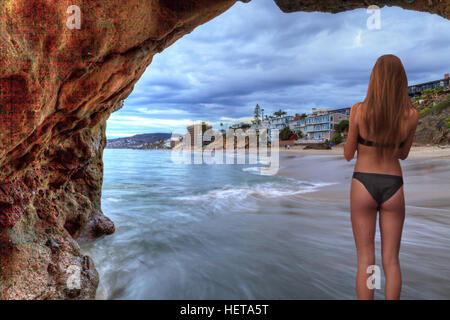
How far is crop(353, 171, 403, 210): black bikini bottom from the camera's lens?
1868mm

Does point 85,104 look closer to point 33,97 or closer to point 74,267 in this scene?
point 33,97

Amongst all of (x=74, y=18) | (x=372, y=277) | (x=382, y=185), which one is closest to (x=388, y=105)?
(x=382, y=185)

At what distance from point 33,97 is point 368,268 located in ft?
9.66

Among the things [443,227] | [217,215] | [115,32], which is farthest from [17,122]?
[443,227]

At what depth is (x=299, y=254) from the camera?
4.52 m

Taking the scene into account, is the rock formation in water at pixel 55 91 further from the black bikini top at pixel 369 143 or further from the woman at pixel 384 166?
the black bikini top at pixel 369 143

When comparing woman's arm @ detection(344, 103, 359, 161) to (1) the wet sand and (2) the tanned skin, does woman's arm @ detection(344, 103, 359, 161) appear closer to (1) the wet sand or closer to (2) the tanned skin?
(2) the tanned skin

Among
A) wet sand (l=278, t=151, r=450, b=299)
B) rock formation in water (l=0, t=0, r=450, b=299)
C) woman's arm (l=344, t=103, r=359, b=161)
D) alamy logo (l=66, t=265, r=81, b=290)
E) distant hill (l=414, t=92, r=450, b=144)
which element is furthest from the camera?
distant hill (l=414, t=92, r=450, b=144)

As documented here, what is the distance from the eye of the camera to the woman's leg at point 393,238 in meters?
1.85

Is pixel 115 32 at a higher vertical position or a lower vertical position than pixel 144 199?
higher

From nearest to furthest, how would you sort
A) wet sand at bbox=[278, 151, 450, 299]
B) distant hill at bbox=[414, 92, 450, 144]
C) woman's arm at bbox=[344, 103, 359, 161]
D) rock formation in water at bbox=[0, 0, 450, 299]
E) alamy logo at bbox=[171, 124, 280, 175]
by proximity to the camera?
rock formation in water at bbox=[0, 0, 450, 299]
woman's arm at bbox=[344, 103, 359, 161]
wet sand at bbox=[278, 151, 450, 299]
distant hill at bbox=[414, 92, 450, 144]
alamy logo at bbox=[171, 124, 280, 175]

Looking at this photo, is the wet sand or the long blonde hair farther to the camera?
the wet sand

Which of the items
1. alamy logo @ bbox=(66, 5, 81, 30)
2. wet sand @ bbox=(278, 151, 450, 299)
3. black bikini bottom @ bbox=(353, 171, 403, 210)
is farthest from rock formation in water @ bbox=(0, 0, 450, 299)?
wet sand @ bbox=(278, 151, 450, 299)
